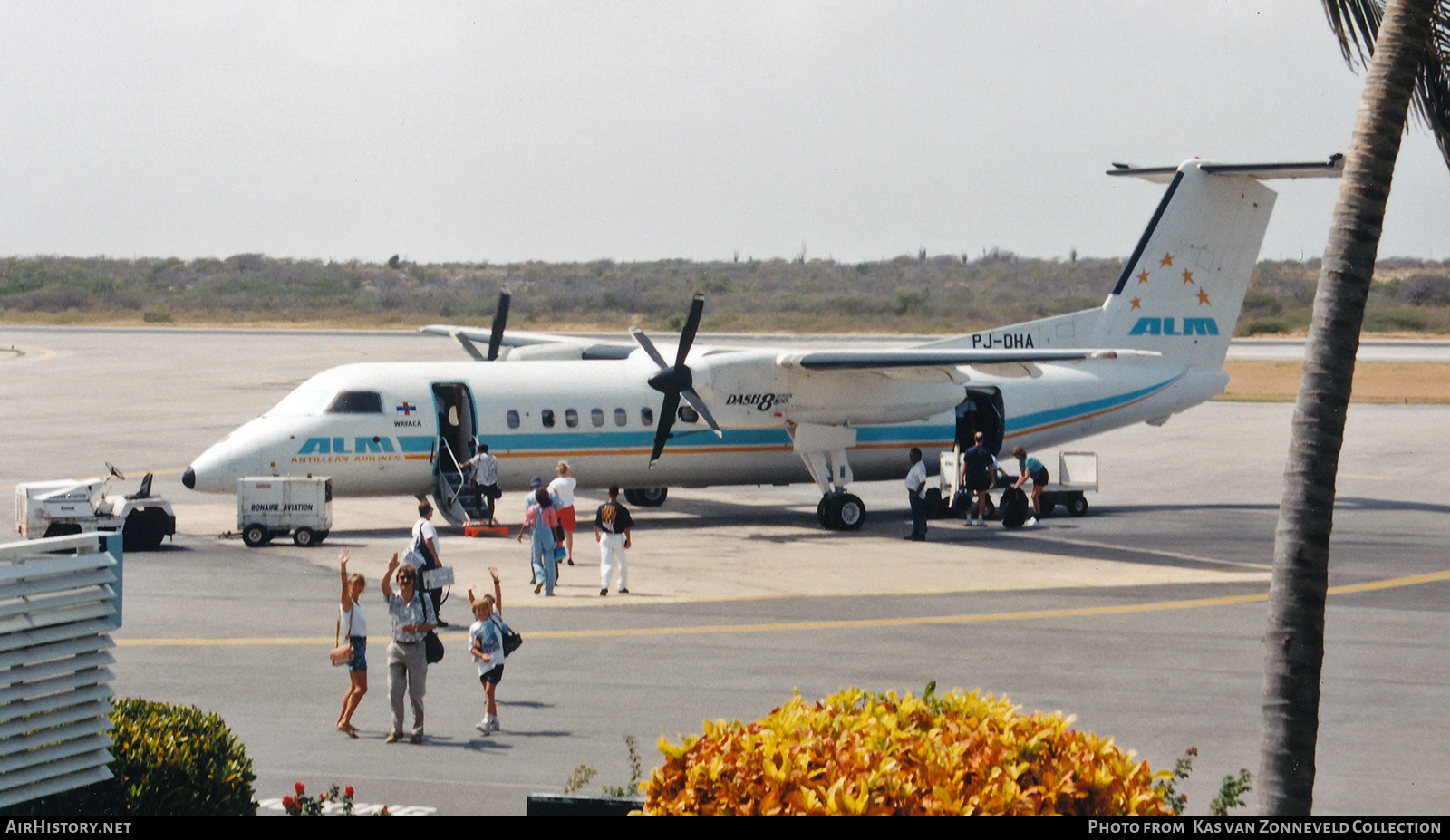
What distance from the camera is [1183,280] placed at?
101ft

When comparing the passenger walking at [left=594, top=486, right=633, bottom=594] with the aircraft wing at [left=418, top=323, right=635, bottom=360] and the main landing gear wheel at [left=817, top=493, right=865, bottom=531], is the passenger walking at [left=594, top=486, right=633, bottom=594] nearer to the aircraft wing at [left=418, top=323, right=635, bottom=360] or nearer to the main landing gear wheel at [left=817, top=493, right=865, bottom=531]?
the main landing gear wheel at [left=817, top=493, right=865, bottom=531]

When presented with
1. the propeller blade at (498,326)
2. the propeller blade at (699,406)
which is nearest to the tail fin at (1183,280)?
the propeller blade at (699,406)

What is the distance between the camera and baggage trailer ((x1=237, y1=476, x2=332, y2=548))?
2464 cm

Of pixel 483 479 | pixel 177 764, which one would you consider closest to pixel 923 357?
pixel 483 479

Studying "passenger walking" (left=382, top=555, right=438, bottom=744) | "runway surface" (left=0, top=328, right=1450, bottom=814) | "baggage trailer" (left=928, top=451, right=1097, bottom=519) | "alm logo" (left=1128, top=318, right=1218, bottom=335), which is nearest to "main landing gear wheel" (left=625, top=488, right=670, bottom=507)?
"runway surface" (left=0, top=328, right=1450, bottom=814)

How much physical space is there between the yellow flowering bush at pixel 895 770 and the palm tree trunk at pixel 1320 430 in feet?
3.80

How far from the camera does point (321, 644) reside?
56.7 feet

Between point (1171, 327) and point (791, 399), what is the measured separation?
8.44 metres

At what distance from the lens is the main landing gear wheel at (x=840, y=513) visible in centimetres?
2781

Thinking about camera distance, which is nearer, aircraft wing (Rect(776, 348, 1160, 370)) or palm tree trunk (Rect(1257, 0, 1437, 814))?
palm tree trunk (Rect(1257, 0, 1437, 814))

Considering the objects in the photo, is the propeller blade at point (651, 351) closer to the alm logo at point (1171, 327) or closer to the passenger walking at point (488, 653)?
the alm logo at point (1171, 327)

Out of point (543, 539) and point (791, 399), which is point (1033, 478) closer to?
point (791, 399)

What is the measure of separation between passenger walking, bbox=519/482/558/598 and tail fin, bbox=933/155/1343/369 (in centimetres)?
1214
